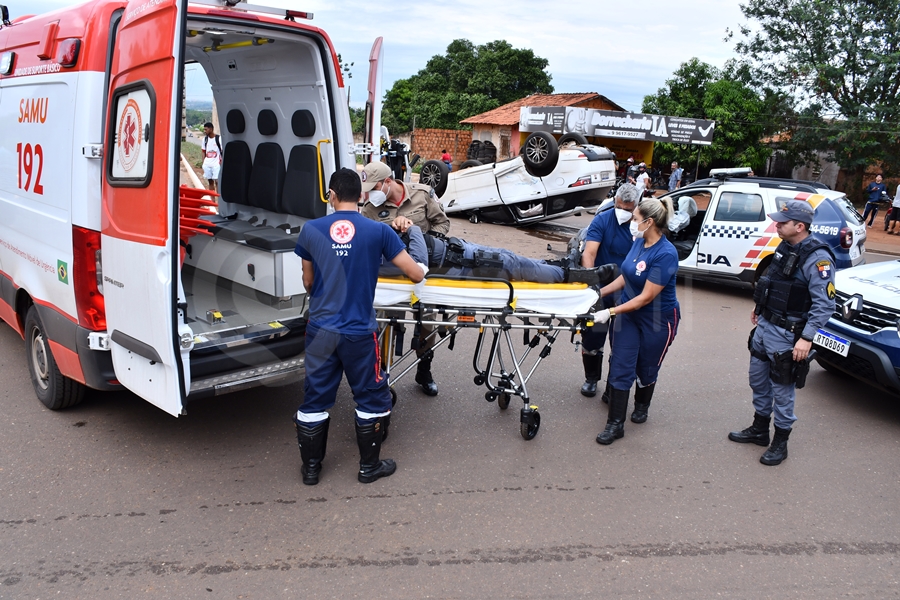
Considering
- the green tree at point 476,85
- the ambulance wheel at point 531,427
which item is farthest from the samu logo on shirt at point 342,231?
the green tree at point 476,85

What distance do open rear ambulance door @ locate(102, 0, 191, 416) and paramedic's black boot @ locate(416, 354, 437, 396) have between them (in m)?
2.04

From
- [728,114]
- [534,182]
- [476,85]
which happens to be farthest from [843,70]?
[476,85]

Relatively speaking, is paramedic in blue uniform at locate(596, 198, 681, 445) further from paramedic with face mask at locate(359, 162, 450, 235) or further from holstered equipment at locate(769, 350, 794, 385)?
paramedic with face mask at locate(359, 162, 450, 235)

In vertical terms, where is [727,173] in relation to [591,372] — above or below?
above

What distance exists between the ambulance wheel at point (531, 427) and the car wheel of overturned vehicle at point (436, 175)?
29.7 ft

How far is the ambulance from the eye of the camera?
10.7 feet

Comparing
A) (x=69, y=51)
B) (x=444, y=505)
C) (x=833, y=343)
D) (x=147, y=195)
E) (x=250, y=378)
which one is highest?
(x=69, y=51)

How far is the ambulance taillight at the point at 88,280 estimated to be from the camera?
12.1ft

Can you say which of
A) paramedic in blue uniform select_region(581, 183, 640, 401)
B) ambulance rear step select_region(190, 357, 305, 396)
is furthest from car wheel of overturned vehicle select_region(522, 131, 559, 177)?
ambulance rear step select_region(190, 357, 305, 396)

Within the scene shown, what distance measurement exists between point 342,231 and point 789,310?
2785 millimetres

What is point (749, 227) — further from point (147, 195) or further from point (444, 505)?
point (147, 195)

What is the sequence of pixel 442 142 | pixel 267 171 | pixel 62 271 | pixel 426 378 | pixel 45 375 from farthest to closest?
pixel 442 142 → pixel 267 171 → pixel 426 378 → pixel 45 375 → pixel 62 271

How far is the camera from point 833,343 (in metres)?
5.16

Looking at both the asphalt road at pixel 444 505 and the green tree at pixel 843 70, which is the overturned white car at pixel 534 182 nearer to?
the asphalt road at pixel 444 505
